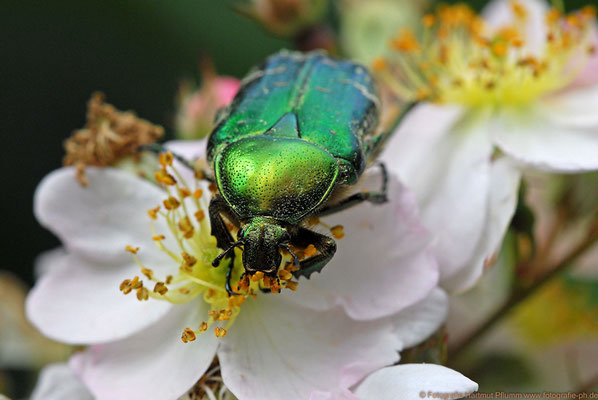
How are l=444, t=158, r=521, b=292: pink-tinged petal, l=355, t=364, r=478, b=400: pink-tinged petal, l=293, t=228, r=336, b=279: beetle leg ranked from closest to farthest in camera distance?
l=355, t=364, r=478, b=400: pink-tinged petal, l=293, t=228, r=336, b=279: beetle leg, l=444, t=158, r=521, b=292: pink-tinged petal

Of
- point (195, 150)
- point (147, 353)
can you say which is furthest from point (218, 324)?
point (195, 150)

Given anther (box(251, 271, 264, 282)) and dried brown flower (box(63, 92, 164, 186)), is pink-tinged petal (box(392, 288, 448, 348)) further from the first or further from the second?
dried brown flower (box(63, 92, 164, 186))

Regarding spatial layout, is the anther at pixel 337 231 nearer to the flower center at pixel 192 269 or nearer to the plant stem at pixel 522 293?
the flower center at pixel 192 269

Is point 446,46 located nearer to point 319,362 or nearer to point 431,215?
point 431,215

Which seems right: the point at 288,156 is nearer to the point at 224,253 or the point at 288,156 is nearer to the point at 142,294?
the point at 224,253

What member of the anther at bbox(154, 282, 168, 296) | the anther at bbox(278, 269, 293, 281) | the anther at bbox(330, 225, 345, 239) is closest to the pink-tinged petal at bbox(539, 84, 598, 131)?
the anther at bbox(330, 225, 345, 239)

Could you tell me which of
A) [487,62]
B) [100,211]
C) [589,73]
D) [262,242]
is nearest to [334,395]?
[262,242]
